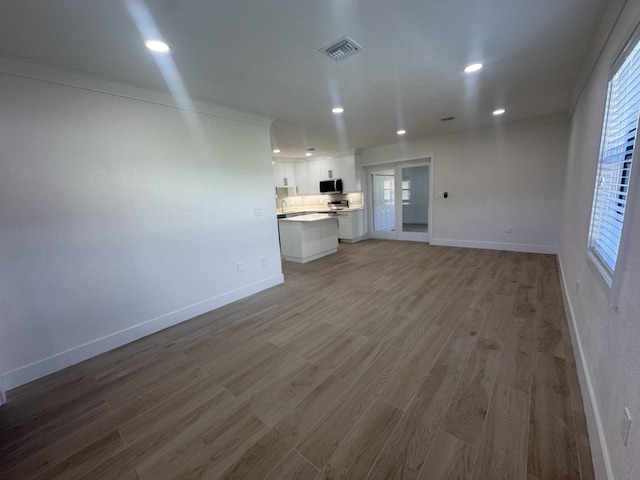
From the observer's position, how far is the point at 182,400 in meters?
1.83

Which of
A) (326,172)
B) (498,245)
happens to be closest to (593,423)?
(498,245)

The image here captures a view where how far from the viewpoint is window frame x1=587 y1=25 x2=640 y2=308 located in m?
1.10

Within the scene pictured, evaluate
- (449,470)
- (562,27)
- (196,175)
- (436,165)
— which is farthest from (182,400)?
(436,165)

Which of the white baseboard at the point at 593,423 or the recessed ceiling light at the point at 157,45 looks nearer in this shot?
the white baseboard at the point at 593,423

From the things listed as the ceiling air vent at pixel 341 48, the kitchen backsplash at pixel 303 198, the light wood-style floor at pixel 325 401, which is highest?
the ceiling air vent at pixel 341 48

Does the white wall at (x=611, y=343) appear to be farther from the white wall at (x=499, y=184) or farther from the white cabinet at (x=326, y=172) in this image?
the white cabinet at (x=326, y=172)

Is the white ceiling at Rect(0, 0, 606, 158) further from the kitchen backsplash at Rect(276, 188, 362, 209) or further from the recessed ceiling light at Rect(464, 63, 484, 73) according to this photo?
the kitchen backsplash at Rect(276, 188, 362, 209)

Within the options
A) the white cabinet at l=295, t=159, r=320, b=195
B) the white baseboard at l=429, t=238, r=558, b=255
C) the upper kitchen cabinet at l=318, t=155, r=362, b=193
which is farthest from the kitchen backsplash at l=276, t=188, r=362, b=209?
the white baseboard at l=429, t=238, r=558, b=255

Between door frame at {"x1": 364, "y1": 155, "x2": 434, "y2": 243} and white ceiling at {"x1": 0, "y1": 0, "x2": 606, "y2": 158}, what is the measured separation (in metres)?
2.75

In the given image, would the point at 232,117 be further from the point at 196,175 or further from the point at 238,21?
the point at 238,21

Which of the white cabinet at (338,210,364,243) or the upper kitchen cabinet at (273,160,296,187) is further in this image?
the upper kitchen cabinet at (273,160,296,187)

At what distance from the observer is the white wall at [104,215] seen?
81.3 inches

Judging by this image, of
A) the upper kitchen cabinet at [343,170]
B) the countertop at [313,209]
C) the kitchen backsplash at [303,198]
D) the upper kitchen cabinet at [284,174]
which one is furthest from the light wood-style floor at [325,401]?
the upper kitchen cabinet at [284,174]

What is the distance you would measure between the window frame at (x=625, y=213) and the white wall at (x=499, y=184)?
141 inches
